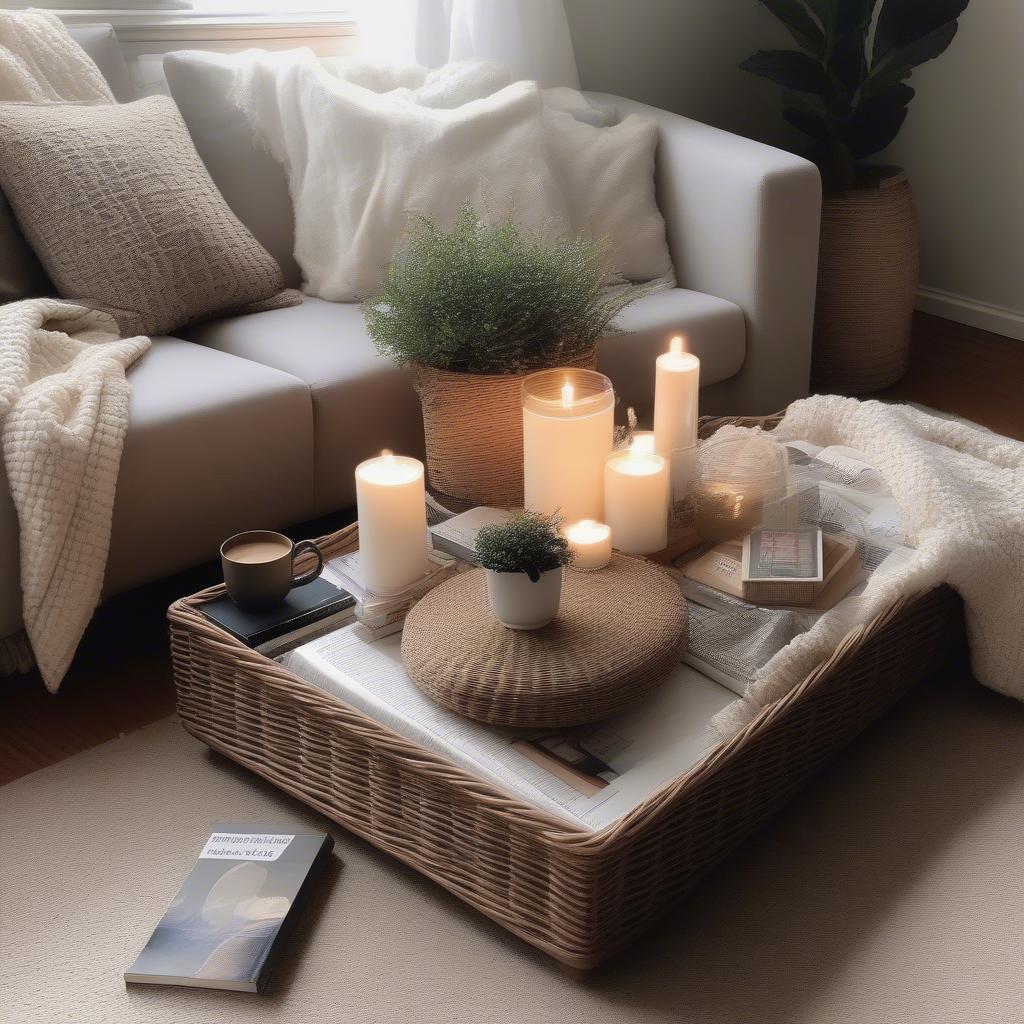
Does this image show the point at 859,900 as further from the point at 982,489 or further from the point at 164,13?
the point at 164,13

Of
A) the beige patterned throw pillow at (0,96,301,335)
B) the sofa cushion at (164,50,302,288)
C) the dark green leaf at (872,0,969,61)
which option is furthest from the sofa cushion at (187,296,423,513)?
the dark green leaf at (872,0,969,61)

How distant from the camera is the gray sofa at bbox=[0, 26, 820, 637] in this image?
175cm

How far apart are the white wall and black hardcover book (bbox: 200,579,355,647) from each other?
78.3 inches

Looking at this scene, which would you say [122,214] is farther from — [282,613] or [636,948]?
[636,948]

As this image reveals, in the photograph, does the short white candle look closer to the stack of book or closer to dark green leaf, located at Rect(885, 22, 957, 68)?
the stack of book

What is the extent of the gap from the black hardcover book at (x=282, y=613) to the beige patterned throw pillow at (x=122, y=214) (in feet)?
2.41

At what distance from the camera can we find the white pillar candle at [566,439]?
1.58m

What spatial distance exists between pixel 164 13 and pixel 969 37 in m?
1.96

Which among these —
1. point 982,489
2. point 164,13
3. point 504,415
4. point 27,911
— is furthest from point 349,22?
point 27,911

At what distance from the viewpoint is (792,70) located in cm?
279

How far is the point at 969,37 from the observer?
3031 mm

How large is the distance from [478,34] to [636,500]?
144 cm

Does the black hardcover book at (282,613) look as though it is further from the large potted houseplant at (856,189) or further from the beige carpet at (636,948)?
the large potted houseplant at (856,189)

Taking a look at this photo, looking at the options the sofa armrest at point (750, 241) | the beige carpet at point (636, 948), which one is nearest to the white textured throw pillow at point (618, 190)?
the sofa armrest at point (750, 241)
